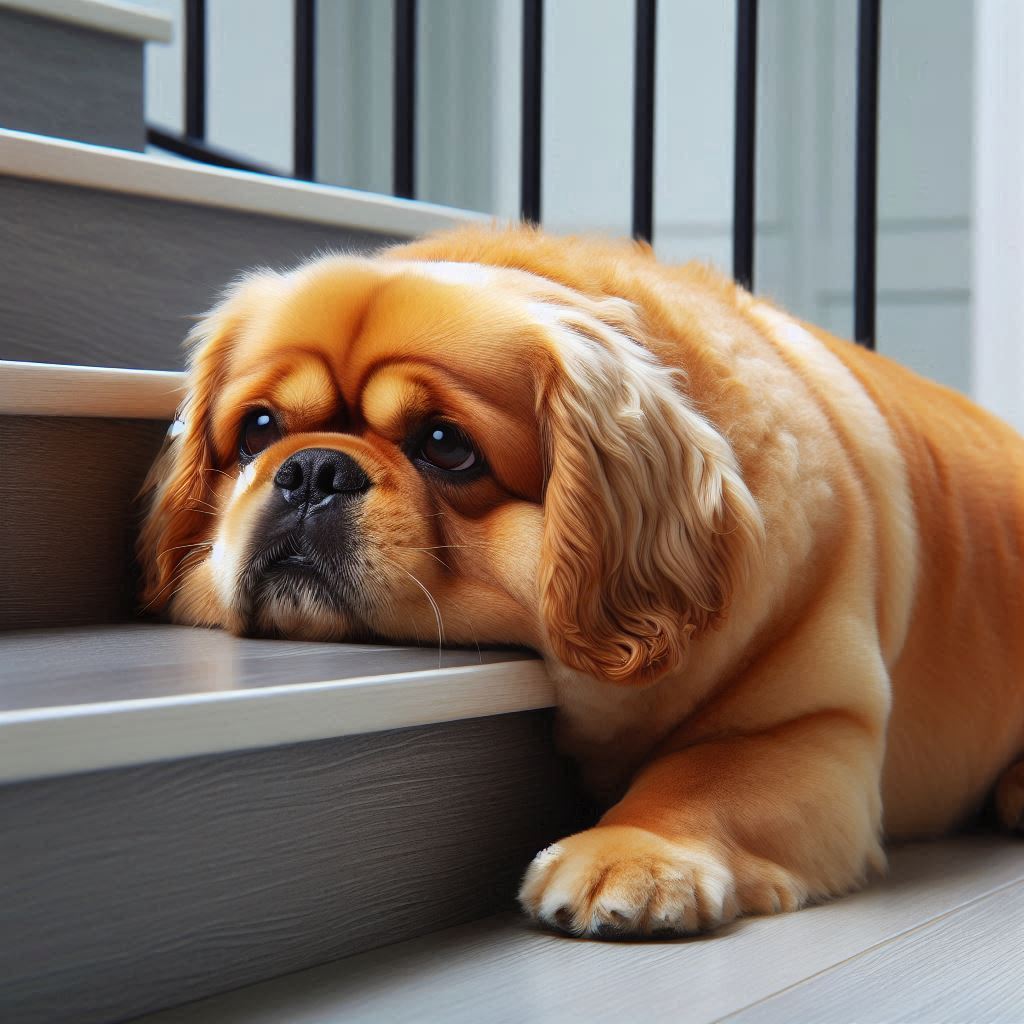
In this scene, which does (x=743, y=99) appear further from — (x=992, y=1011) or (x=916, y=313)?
(x=916, y=313)

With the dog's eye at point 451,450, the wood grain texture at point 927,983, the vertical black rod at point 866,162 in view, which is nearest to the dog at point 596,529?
the dog's eye at point 451,450

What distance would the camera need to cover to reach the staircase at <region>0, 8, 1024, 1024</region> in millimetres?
848

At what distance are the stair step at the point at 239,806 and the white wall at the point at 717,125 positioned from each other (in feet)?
12.9

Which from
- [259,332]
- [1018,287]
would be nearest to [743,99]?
[1018,287]

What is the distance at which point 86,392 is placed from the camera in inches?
55.6

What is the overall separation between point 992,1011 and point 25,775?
0.70m

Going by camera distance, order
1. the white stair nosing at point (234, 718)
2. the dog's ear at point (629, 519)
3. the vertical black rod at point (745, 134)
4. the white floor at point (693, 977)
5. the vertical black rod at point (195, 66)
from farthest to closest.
A: the vertical black rod at point (195, 66)
the vertical black rod at point (745, 134)
the dog's ear at point (629, 519)
the white floor at point (693, 977)
the white stair nosing at point (234, 718)

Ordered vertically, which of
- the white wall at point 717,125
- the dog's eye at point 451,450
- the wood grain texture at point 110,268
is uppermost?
the white wall at point 717,125

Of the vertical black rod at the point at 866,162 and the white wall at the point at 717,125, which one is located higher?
the white wall at the point at 717,125

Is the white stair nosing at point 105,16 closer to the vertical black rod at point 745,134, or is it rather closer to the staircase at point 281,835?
the staircase at point 281,835

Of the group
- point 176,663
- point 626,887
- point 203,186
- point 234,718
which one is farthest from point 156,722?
point 203,186

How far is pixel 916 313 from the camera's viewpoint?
487 cm

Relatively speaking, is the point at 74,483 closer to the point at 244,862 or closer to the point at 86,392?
the point at 86,392

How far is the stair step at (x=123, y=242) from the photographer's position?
1.63 metres
